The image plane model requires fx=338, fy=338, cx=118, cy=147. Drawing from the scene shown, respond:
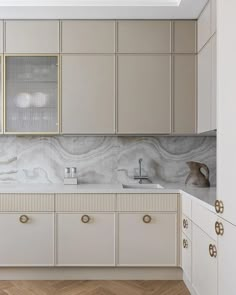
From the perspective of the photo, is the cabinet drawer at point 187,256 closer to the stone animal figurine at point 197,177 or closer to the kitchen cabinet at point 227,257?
the stone animal figurine at point 197,177

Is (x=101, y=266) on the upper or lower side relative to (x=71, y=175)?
lower

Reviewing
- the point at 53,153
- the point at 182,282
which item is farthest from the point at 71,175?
the point at 182,282

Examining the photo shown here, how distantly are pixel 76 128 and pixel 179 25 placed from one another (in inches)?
53.5

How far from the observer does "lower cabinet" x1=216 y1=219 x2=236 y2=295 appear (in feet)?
4.70

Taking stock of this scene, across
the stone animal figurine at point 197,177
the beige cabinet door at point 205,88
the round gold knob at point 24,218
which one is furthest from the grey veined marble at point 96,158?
the round gold knob at point 24,218

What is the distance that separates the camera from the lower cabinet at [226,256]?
1434 mm

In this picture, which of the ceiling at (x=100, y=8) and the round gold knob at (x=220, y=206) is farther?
the ceiling at (x=100, y=8)

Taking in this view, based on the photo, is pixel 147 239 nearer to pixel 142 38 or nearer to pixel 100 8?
pixel 142 38

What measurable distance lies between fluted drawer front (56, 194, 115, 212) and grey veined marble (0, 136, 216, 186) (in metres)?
0.60

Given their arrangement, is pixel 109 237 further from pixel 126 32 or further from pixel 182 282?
pixel 126 32

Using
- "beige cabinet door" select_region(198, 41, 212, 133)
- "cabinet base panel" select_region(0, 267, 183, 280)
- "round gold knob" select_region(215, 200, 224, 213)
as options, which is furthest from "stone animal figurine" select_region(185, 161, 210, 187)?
"round gold knob" select_region(215, 200, 224, 213)

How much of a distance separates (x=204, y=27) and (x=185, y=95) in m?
0.61

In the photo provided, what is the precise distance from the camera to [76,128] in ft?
10.3

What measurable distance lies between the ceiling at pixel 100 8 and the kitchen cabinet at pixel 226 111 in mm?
1393
